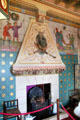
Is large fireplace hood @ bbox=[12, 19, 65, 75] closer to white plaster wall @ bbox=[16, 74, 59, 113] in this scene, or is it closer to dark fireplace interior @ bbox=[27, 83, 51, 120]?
white plaster wall @ bbox=[16, 74, 59, 113]

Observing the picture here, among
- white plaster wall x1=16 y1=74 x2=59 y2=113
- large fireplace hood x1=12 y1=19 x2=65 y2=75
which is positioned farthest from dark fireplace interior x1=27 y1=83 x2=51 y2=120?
large fireplace hood x1=12 y1=19 x2=65 y2=75

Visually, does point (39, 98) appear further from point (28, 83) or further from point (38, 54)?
point (38, 54)

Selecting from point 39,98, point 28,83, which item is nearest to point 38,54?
point 28,83

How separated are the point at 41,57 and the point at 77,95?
3.42m

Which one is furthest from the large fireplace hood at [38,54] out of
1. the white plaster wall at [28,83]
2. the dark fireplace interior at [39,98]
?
the dark fireplace interior at [39,98]

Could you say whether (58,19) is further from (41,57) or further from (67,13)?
(41,57)

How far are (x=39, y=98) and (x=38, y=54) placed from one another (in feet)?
7.14

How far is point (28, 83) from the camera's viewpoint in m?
5.66

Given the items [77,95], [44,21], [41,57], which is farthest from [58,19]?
[77,95]

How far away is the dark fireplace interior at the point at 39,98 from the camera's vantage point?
567cm

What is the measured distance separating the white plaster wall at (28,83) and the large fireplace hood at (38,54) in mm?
291

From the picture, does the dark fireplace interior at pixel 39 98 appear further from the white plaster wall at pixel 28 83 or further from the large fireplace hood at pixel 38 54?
the large fireplace hood at pixel 38 54

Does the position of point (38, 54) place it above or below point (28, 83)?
above

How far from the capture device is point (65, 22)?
7.21 metres
